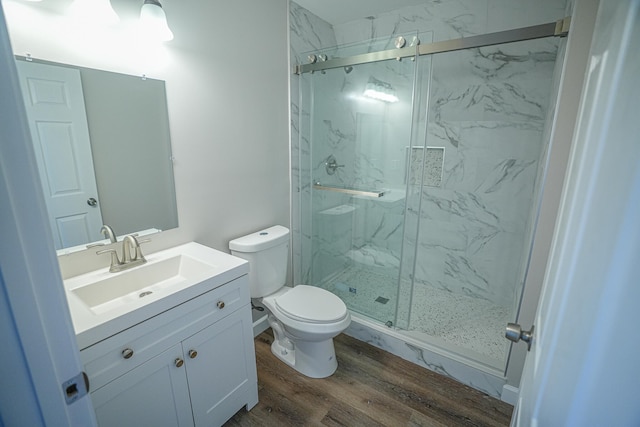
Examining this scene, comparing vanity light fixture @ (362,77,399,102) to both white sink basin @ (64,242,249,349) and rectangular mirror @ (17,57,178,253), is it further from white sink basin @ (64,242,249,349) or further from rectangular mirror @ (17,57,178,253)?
white sink basin @ (64,242,249,349)

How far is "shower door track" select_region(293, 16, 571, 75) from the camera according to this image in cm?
141

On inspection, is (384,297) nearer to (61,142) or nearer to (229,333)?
(229,333)

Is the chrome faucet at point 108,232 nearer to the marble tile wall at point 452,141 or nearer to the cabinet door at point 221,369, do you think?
the cabinet door at point 221,369

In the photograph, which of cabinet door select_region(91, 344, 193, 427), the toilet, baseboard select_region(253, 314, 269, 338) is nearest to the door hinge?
cabinet door select_region(91, 344, 193, 427)

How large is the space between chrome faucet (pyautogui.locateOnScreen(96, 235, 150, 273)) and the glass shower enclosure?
4.47ft

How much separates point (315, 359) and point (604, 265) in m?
1.81

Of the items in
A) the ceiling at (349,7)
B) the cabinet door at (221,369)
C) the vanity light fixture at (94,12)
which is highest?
the ceiling at (349,7)

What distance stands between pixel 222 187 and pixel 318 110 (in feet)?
3.44

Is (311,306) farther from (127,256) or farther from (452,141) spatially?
(452,141)

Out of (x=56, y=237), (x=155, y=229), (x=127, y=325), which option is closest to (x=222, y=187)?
(x=155, y=229)

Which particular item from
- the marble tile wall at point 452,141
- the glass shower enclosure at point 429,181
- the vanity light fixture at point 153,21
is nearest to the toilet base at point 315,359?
the glass shower enclosure at point 429,181

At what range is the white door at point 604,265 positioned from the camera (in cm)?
34

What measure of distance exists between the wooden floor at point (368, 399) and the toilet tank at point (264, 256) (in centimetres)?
55

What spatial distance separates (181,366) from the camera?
125 cm
